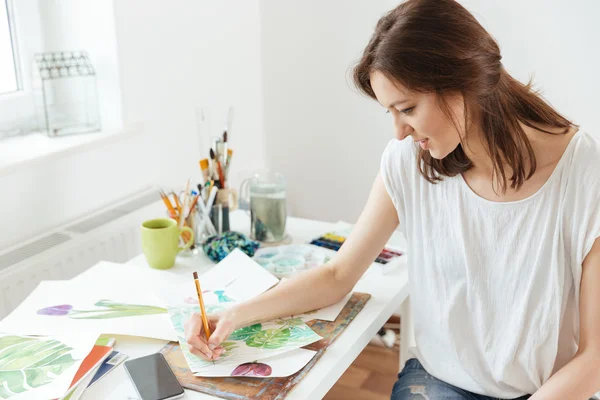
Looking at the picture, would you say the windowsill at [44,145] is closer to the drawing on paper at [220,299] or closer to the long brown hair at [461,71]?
the drawing on paper at [220,299]

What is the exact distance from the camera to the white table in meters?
0.98

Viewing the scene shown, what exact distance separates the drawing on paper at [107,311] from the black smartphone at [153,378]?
0.14 metres

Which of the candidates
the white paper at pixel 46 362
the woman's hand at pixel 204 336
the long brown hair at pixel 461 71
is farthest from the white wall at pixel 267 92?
the long brown hair at pixel 461 71

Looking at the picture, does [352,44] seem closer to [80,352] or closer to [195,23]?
[195,23]

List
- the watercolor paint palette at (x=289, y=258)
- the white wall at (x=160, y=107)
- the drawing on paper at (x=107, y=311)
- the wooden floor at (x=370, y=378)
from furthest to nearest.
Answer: the wooden floor at (x=370, y=378) < the white wall at (x=160, y=107) < the watercolor paint palette at (x=289, y=258) < the drawing on paper at (x=107, y=311)

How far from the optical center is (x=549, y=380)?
3.51 ft

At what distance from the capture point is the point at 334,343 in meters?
1.11

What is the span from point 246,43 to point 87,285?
45.9 inches

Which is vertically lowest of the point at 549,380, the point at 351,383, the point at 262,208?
the point at 351,383

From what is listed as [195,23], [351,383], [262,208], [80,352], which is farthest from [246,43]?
[80,352]

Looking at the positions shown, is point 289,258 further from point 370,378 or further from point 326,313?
point 370,378

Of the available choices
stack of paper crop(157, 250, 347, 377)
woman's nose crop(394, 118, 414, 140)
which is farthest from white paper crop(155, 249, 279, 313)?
woman's nose crop(394, 118, 414, 140)

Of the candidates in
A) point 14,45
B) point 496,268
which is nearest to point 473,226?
point 496,268

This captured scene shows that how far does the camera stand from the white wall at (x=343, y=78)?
1800 mm
